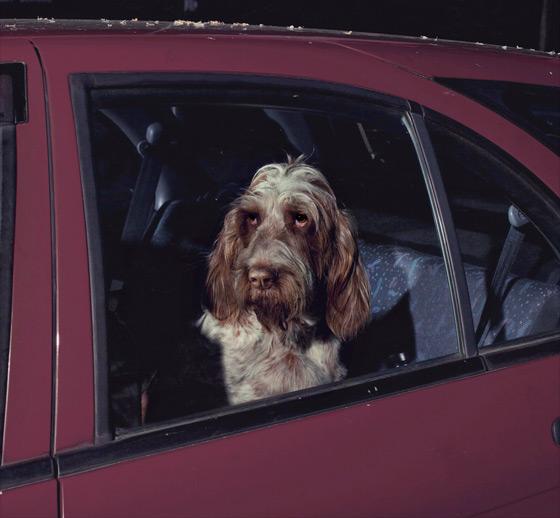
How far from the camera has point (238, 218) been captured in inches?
119

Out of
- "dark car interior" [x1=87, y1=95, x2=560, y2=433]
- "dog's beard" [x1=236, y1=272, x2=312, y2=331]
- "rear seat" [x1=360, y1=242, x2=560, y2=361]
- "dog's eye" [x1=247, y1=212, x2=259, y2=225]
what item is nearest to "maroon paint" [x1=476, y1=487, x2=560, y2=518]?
"rear seat" [x1=360, y1=242, x2=560, y2=361]

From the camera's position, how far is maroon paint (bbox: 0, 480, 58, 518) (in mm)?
1388

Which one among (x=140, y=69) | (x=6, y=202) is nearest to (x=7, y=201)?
(x=6, y=202)

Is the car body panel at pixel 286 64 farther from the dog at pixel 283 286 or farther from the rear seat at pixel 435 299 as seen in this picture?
the dog at pixel 283 286

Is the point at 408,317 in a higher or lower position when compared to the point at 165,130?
lower

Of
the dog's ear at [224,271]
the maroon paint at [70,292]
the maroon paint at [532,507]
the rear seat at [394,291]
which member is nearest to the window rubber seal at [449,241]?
the maroon paint at [532,507]

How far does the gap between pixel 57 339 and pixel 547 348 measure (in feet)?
3.86

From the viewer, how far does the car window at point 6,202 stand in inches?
55.7

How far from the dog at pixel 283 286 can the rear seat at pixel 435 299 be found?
187 millimetres

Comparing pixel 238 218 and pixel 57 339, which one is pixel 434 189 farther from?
pixel 238 218

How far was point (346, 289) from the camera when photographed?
2910 mm

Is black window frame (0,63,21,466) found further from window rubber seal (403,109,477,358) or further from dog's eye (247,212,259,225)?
dog's eye (247,212,259,225)

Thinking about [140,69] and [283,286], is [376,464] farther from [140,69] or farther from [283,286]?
[283,286]

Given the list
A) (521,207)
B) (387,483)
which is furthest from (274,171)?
(387,483)
